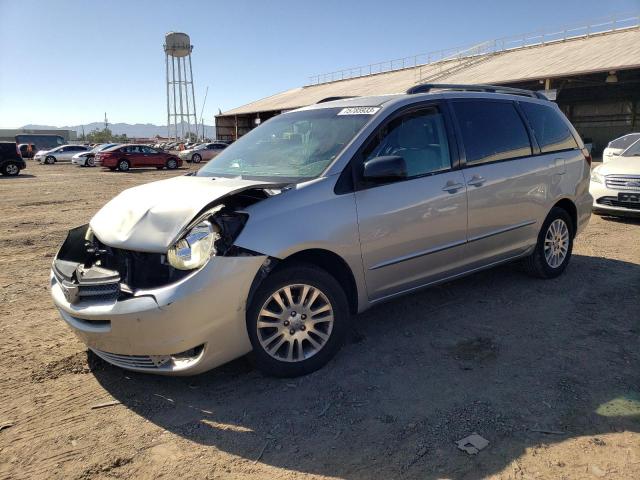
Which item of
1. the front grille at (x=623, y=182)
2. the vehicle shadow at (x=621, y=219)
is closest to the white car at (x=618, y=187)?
the front grille at (x=623, y=182)

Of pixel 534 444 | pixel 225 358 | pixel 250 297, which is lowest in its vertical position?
pixel 534 444

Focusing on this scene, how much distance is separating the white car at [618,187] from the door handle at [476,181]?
492 cm

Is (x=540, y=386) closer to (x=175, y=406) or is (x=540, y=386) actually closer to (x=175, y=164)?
(x=175, y=406)

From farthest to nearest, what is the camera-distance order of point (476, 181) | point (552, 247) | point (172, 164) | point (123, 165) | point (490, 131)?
point (172, 164), point (123, 165), point (552, 247), point (490, 131), point (476, 181)

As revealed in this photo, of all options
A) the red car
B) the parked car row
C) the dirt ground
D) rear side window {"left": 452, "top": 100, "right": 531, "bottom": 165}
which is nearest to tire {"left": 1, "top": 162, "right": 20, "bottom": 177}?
the red car

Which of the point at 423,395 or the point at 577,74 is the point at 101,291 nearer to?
the point at 423,395

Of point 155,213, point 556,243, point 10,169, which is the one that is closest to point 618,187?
point 556,243

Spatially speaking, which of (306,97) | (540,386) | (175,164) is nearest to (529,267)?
(540,386)

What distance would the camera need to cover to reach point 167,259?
113 inches

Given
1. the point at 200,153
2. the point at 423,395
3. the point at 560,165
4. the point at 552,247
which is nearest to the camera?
the point at 423,395

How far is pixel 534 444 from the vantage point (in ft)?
8.41

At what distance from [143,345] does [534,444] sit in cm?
219

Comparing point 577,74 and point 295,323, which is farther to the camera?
point 577,74

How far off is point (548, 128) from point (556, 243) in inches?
46.8
